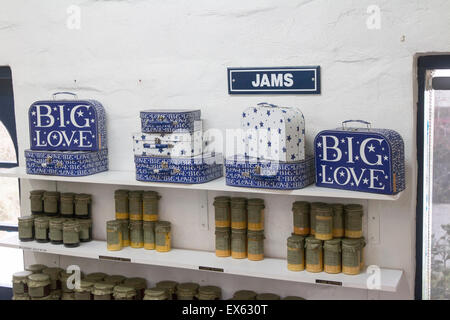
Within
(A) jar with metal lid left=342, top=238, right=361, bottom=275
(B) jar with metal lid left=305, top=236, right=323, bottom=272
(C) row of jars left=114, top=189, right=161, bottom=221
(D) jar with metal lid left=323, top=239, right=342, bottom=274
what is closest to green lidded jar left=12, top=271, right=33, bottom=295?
(C) row of jars left=114, top=189, right=161, bottom=221

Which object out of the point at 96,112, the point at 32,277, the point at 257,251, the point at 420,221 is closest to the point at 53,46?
the point at 96,112

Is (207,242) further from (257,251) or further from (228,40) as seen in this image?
(228,40)

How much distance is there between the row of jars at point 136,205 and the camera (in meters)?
4.23

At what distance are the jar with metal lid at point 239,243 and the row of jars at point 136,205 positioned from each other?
593mm

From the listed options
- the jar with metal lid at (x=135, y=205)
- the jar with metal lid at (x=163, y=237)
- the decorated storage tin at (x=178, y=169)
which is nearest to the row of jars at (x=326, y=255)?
the decorated storage tin at (x=178, y=169)

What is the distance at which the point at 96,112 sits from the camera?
4230 millimetres

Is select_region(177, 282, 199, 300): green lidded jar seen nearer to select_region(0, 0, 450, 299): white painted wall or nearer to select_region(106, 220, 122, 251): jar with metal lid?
select_region(0, 0, 450, 299): white painted wall

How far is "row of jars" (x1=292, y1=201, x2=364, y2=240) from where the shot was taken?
3.68 metres

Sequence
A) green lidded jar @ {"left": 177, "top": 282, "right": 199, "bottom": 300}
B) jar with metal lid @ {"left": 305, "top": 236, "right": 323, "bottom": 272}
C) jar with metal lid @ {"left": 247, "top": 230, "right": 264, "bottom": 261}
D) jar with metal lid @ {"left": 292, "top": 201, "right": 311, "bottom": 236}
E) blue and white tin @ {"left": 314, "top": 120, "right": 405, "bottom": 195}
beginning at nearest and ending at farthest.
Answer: blue and white tin @ {"left": 314, "top": 120, "right": 405, "bottom": 195}
jar with metal lid @ {"left": 305, "top": 236, "right": 323, "bottom": 272}
jar with metal lid @ {"left": 292, "top": 201, "right": 311, "bottom": 236}
jar with metal lid @ {"left": 247, "top": 230, "right": 264, "bottom": 261}
green lidded jar @ {"left": 177, "top": 282, "right": 199, "bottom": 300}

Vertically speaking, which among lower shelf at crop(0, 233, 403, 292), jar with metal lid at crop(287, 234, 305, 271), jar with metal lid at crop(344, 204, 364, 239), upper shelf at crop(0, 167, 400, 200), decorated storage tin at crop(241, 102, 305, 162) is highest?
decorated storage tin at crop(241, 102, 305, 162)

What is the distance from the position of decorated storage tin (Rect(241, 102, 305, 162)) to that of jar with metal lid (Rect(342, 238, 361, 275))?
56 cm

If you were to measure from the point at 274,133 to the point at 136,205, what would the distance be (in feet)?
3.95

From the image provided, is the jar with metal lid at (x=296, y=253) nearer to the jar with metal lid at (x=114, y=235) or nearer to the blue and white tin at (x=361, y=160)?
the blue and white tin at (x=361, y=160)
